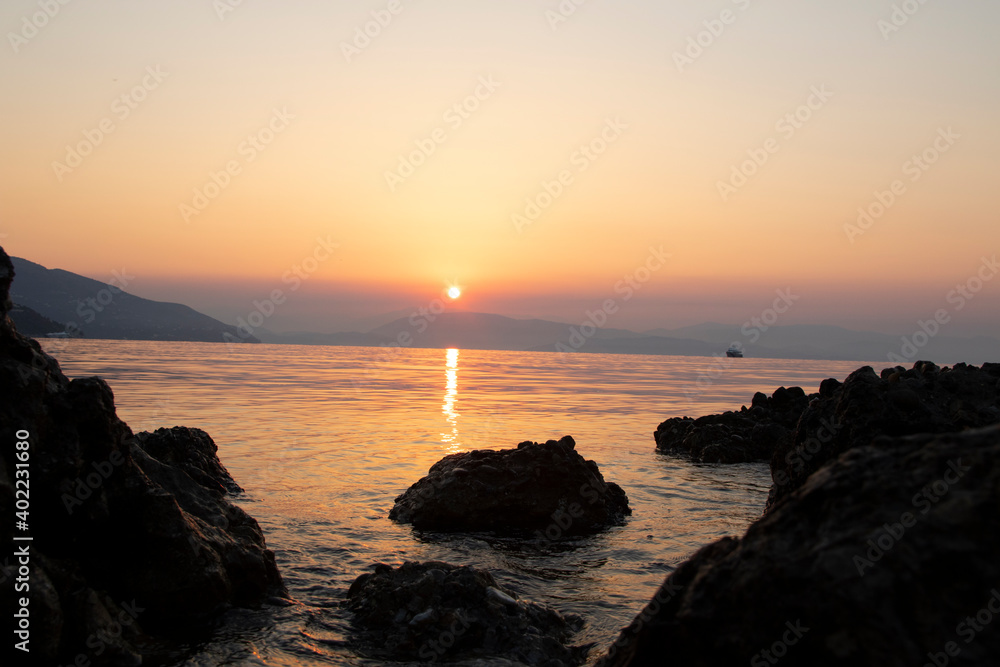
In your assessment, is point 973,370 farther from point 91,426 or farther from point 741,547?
point 91,426

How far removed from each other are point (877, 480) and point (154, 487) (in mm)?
7037

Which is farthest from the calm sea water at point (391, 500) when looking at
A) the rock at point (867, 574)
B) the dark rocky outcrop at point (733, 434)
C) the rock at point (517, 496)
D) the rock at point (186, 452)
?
the rock at point (867, 574)

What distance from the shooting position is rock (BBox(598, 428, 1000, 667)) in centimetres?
334

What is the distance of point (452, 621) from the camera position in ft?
22.8

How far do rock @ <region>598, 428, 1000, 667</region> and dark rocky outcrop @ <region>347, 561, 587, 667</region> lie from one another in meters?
2.68

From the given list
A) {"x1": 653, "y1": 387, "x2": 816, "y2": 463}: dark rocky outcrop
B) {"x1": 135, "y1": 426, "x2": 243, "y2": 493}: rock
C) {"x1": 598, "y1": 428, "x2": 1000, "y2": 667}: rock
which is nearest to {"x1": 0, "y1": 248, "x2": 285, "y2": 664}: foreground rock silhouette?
{"x1": 598, "y1": 428, "x2": 1000, "y2": 667}: rock

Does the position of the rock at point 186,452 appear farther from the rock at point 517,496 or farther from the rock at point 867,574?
the rock at point 867,574

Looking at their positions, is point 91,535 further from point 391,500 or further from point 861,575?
point 391,500

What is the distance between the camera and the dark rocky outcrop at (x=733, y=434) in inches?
843

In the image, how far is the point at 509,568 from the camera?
32.1 ft

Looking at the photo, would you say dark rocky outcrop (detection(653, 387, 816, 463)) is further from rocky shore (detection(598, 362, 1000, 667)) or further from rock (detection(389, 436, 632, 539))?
rocky shore (detection(598, 362, 1000, 667))

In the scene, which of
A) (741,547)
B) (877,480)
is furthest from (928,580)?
(741,547)

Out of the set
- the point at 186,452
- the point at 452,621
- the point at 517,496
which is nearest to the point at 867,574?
the point at 452,621

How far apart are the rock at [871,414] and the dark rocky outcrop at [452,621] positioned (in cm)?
449
